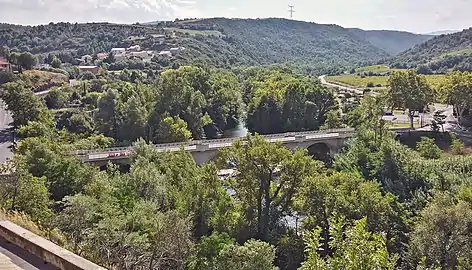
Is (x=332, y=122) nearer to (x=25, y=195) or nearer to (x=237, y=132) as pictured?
(x=237, y=132)

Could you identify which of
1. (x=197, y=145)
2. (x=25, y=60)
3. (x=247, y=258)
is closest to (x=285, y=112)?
(x=197, y=145)

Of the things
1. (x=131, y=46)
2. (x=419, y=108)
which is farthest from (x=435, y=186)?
(x=131, y=46)

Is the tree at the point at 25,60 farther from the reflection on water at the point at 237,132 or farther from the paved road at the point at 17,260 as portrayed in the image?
the paved road at the point at 17,260

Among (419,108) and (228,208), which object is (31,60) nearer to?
(419,108)

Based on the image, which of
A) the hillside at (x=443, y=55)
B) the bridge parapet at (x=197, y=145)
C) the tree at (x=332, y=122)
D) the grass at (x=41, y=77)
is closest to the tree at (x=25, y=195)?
the bridge parapet at (x=197, y=145)

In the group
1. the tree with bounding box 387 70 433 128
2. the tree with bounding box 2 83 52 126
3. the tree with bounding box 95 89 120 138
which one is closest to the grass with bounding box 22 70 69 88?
the tree with bounding box 2 83 52 126

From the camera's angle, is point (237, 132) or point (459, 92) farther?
point (237, 132)

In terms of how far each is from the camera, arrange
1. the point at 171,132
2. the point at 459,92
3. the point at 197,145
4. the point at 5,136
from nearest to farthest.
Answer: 1. the point at 197,145
2. the point at 171,132
3. the point at 5,136
4. the point at 459,92
